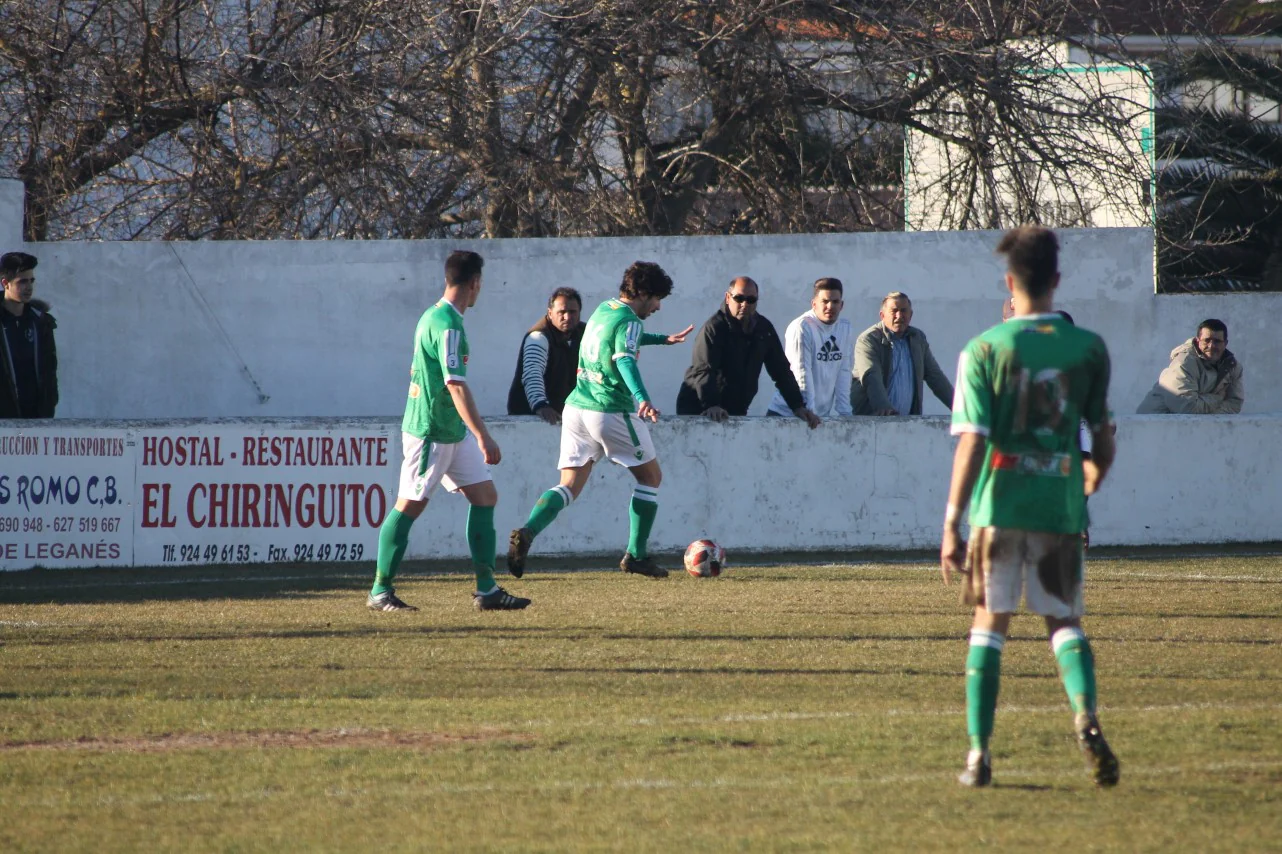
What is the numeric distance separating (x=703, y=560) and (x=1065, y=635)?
594cm

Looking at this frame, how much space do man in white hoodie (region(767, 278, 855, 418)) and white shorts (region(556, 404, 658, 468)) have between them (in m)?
2.48

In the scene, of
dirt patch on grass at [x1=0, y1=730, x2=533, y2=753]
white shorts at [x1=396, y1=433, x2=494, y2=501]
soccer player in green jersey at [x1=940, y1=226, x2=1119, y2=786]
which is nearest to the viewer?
soccer player in green jersey at [x1=940, y1=226, x2=1119, y2=786]

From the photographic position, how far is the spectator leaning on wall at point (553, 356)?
480 inches

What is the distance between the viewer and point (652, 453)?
10758 mm

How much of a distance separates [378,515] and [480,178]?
6656 millimetres

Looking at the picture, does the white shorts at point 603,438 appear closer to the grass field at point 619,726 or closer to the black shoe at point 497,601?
the grass field at point 619,726

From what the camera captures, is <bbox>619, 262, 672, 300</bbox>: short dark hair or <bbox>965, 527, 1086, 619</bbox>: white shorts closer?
<bbox>965, 527, 1086, 619</bbox>: white shorts

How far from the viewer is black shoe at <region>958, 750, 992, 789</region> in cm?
498

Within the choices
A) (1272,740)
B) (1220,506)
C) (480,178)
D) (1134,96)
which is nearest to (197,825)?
(1272,740)

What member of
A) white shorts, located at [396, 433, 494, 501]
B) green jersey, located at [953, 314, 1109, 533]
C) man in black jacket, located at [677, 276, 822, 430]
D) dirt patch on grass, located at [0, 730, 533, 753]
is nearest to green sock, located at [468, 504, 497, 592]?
white shorts, located at [396, 433, 494, 501]

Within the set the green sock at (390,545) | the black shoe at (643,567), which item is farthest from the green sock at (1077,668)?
the black shoe at (643,567)

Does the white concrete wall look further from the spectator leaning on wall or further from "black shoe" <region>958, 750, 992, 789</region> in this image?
"black shoe" <region>958, 750, 992, 789</region>

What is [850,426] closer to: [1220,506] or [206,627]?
[1220,506]

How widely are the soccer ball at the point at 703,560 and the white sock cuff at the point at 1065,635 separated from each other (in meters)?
5.88
